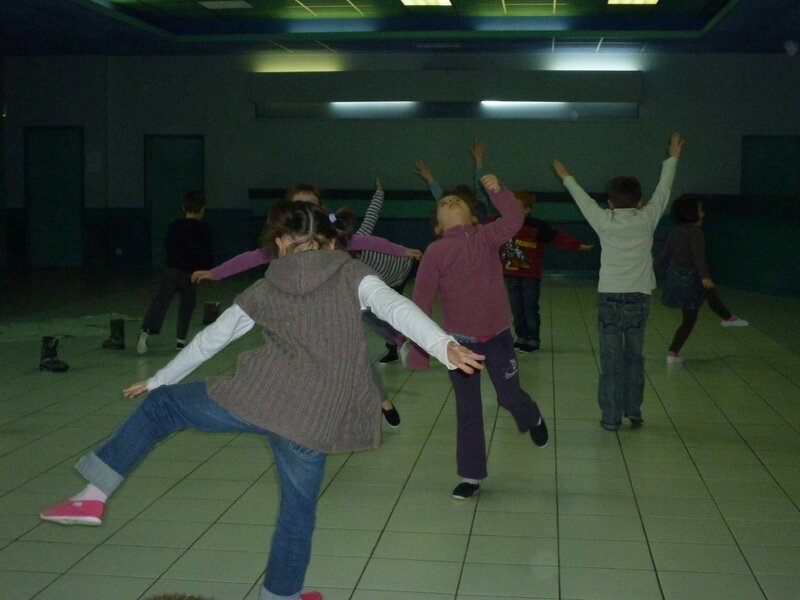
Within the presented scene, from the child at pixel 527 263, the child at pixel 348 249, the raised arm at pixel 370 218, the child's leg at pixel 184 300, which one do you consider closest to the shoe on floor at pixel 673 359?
the child at pixel 527 263

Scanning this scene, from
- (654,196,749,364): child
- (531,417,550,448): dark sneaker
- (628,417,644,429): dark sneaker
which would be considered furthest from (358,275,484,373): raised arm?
(654,196,749,364): child

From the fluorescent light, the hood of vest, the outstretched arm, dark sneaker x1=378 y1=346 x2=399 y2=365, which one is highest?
the fluorescent light

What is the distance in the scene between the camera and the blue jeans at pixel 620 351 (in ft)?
21.7

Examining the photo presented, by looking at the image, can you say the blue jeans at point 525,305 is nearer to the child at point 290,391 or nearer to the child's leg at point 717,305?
the child's leg at point 717,305

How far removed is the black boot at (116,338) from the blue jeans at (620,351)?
518 cm

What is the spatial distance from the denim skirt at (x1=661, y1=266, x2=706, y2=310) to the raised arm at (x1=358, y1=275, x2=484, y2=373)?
20.8 ft

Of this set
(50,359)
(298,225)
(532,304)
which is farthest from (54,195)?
(298,225)

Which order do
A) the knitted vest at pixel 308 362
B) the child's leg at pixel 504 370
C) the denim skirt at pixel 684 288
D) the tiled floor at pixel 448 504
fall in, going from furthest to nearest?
1. the denim skirt at pixel 684 288
2. the child's leg at pixel 504 370
3. the tiled floor at pixel 448 504
4. the knitted vest at pixel 308 362

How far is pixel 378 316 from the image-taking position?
3322 mm

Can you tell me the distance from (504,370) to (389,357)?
418 centimetres

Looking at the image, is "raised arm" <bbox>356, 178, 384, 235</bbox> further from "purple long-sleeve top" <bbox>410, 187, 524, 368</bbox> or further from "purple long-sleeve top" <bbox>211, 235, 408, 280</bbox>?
"purple long-sleeve top" <bbox>410, 187, 524, 368</bbox>

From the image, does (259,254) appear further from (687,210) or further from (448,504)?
(687,210)

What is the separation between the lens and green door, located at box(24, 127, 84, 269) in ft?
64.9

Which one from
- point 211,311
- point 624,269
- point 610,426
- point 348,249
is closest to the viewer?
point 348,249
